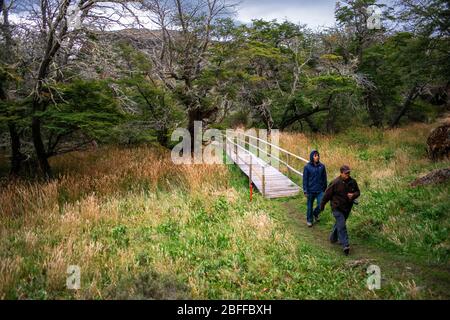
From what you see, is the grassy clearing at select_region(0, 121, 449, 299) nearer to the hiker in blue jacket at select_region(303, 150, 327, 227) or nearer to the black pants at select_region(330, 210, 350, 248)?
the black pants at select_region(330, 210, 350, 248)

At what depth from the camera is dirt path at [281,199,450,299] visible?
440 cm

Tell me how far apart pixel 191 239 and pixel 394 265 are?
3697mm

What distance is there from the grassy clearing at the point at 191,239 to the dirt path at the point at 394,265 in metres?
0.12

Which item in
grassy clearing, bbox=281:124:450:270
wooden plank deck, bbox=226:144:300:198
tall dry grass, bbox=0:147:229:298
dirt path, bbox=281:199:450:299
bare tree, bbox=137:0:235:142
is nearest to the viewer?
dirt path, bbox=281:199:450:299

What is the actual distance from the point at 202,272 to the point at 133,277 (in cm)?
107

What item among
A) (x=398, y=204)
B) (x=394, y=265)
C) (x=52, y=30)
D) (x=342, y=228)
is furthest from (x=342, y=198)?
(x=52, y=30)

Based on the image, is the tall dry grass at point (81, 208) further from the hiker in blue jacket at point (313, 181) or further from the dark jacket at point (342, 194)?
the dark jacket at point (342, 194)

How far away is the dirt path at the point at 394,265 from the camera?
440 centimetres

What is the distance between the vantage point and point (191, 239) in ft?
21.3

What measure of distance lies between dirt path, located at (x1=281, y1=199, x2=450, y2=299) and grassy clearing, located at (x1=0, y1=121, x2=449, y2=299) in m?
0.12

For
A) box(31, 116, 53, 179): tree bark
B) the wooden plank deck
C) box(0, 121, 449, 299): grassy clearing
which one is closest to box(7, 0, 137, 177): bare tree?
box(31, 116, 53, 179): tree bark

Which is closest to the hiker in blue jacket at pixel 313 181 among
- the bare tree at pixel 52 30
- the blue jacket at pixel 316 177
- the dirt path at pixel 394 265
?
the blue jacket at pixel 316 177
